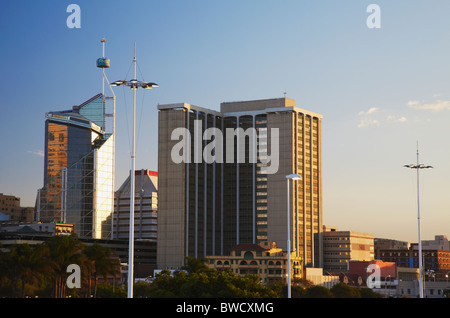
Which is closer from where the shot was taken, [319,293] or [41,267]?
[41,267]

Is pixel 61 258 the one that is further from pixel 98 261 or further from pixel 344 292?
pixel 344 292

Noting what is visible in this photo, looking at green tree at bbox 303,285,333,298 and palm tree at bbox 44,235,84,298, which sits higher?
palm tree at bbox 44,235,84,298

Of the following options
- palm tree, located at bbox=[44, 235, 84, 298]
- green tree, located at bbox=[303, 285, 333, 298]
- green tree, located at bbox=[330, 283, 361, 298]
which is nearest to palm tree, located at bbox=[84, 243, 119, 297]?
palm tree, located at bbox=[44, 235, 84, 298]

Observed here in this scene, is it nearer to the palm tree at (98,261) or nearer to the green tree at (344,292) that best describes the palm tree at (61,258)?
the palm tree at (98,261)

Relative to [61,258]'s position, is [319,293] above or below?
below

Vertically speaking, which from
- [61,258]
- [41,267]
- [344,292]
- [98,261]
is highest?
[61,258]

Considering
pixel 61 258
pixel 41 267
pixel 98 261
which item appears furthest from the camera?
pixel 98 261

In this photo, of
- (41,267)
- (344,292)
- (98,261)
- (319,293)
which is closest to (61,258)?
(41,267)

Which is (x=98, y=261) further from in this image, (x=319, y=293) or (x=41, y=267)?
(x=319, y=293)

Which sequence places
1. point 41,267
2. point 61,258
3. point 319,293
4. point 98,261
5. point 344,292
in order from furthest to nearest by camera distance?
1. point 344,292
2. point 319,293
3. point 98,261
4. point 61,258
5. point 41,267

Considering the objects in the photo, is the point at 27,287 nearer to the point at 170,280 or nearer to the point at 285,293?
the point at 170,280

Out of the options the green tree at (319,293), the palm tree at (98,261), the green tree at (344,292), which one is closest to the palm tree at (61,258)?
the palm tree at (98,261)

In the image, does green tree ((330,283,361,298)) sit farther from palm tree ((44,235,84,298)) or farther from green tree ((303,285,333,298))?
palm tree ((44,235,84,298))
